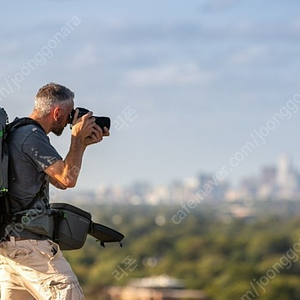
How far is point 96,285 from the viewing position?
291 ft

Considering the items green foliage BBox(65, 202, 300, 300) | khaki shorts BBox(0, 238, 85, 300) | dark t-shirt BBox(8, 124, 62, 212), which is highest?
dark t-shirt BBox(8, 124, 62, 212)

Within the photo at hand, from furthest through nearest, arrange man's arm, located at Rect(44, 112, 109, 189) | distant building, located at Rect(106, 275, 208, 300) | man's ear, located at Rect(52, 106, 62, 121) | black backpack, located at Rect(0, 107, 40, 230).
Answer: distant building, located at Rect(106, 275, 208, 300)
man's ear, located at Rect(52, 106, 62, 121)
black backpack, located at Rect(0, 107, 40, 230)
man's arm, located at Rect(44, 112, 109, 189)

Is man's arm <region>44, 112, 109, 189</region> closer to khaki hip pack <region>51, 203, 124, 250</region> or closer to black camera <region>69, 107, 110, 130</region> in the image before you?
black camera <region>69, 107, 110, 130</region>

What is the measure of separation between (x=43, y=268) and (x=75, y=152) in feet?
2.27

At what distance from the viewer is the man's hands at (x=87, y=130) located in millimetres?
6945

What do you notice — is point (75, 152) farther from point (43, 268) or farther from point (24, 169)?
point (43, 268)

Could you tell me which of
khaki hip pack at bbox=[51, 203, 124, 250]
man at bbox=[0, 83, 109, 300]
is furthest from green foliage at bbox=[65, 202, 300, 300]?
man at bbox=[0, 83, 109, 300]

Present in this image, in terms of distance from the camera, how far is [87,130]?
6.97 m

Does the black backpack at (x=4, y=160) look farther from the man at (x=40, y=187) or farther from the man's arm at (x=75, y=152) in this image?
the man's arm at (x=75, y=152)

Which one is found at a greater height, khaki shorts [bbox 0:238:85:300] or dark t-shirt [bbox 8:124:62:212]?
dark t-shirt [bbox 8:124:62:212]

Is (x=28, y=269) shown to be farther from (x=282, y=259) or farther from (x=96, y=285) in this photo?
(x=282, y=259)

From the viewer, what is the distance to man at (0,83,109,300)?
6914 mm

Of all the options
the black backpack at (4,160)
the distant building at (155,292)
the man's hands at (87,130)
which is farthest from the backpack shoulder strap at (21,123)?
the distant building at (155,292)

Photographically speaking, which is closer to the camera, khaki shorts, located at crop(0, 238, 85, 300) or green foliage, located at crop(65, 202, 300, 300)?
khaki shorts, located at crop(0, 238, 85, 300)
